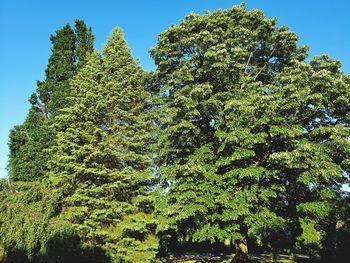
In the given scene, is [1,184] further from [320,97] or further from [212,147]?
[320,97]

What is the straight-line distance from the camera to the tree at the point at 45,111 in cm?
2328

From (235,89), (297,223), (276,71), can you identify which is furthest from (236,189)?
(276,71)

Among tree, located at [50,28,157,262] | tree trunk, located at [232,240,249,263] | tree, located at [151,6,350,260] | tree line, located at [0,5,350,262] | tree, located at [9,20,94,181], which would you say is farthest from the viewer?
tree, located at [9,20,94,181]

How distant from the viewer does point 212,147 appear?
1942 cm

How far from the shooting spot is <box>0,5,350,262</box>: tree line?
54.4ft

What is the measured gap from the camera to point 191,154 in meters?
19.3

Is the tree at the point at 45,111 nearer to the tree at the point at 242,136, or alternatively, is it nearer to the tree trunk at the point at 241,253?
the tree at the point at 242,136

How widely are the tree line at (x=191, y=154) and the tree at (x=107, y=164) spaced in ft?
0.27

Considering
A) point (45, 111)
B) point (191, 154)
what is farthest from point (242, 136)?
point (45, 111)

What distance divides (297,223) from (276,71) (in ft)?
33.0

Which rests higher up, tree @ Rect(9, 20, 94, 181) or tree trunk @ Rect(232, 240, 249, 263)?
tree @ Rect(9, 20, 94, 181)

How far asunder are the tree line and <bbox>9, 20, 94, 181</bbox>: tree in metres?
0.16

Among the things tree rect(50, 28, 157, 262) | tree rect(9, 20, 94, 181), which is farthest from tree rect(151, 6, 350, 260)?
tree rect(9, 20, 94, 181)

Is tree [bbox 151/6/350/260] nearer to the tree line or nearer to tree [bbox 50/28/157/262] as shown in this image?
the tree line
